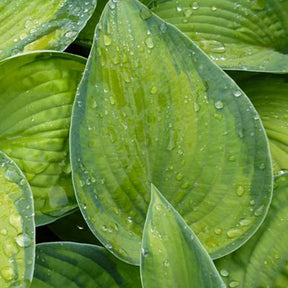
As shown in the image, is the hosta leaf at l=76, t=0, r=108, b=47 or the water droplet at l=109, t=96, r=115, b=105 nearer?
the water droplet at l=109, t=96, r=115, b=105

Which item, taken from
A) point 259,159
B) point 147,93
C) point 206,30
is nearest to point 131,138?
point 147,93

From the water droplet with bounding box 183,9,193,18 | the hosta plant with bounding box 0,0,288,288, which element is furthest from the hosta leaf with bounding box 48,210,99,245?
the water droplet with bounding box 183,9,193,18

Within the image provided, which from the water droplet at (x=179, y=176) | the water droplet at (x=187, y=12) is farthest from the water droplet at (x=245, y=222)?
the water droplet at (x=187, y=12)

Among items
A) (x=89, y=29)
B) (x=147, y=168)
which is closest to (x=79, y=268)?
(x=147, y=168)

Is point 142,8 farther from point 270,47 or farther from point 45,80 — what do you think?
point 270,47

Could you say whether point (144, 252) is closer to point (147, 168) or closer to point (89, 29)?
point (147, 168)

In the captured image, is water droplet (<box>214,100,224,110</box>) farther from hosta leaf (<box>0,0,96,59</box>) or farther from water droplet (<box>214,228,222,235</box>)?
hosta leaf (<box>0,0,96,59</box>)
